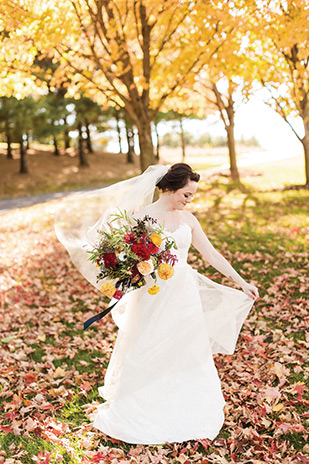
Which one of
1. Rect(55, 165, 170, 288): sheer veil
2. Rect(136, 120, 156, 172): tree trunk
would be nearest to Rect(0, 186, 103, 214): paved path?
Rect(136, 120, 156, 172): tree trunk

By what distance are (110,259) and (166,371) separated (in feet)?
4.47

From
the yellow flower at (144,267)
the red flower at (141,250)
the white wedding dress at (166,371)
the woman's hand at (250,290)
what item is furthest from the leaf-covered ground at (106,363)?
the red flower at (141,250)

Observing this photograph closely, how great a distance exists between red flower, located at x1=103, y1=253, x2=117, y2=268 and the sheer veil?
1.88ft

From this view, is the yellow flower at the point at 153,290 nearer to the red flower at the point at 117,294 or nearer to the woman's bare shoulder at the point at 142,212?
the red flower at the point at 117,294

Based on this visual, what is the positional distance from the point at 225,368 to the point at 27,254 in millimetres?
7651

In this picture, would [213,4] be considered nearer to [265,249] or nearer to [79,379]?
[265,249]

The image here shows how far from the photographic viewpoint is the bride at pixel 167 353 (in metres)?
4.15

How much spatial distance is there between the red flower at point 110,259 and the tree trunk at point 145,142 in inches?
260

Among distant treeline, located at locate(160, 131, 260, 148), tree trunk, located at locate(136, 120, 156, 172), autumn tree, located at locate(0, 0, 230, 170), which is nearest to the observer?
autumn tree, located at locate(0, 0, 230, 170)

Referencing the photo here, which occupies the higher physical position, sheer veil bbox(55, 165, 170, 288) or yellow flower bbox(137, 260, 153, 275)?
sheer veil bbox(55, 165, 170, 288)

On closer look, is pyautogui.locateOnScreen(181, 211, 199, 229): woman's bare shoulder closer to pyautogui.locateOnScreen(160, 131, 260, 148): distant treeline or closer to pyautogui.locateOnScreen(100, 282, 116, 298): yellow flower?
pyautogui.locateOnScreen(100, 282, 116, 298): yellow flower

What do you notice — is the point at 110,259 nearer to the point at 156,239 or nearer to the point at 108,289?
the point at 108,289

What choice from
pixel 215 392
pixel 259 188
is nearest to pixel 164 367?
pixel 215 392

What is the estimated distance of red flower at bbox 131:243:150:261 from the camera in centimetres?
374
